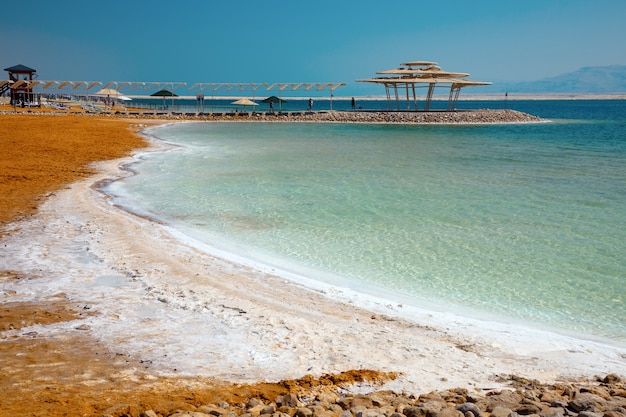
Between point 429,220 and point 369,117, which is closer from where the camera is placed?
point 429,220

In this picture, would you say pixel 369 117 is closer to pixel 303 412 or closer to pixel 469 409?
pixel 469 409

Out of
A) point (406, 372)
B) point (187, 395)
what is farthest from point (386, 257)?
point (187, 395)

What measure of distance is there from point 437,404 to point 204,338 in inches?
90.0

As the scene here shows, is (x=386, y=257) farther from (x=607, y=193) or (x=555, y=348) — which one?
(x=607, y=193)

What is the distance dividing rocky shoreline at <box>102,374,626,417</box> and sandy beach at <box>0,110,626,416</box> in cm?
16

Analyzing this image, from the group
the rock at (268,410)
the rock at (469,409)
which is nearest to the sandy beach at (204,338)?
the rock at (268,410)

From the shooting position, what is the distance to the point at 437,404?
11.7 feet

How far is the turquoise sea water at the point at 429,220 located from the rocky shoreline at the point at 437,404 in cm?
201

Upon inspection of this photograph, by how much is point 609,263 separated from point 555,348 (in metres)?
3.27

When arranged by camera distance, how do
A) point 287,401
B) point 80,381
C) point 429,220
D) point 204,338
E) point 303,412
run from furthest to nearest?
point 429,220, point 204,338, point 80,381, point 287,401, point 303,412

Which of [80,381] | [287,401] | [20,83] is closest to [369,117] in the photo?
[20,83]

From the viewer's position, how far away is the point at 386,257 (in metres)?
8.02

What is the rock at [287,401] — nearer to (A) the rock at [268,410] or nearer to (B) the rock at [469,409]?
(A) the rock at [268,410]

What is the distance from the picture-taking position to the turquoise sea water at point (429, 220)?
6.71 metres
